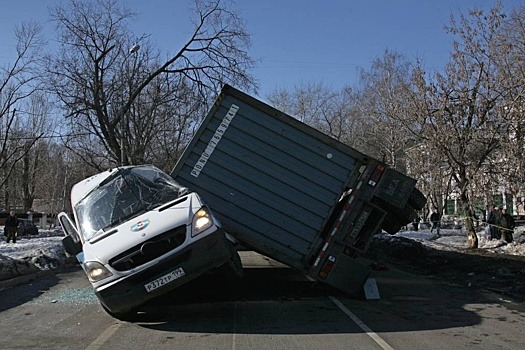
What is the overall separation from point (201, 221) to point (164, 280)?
0.91 meters

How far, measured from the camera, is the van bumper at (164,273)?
7.40 metres

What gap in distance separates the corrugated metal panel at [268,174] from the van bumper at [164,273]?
2060mm

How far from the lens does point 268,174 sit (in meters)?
9.88

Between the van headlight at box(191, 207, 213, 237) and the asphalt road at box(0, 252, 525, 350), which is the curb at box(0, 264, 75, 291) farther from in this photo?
the van headlight at box(191, 207, 213, 237)

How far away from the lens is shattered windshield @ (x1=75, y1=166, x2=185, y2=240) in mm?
8273

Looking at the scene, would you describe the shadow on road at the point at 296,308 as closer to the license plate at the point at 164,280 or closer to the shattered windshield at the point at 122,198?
the license plate at the point at 164,280

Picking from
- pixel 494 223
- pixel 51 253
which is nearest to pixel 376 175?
pixel 51 253

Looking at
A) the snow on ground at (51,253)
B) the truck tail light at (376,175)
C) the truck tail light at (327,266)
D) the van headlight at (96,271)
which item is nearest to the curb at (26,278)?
the snow on ground at (51,253)

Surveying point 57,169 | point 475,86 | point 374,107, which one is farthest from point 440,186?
point 57,169

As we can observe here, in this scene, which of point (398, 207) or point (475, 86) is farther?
point (475, 86)

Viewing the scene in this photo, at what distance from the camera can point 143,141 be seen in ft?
112

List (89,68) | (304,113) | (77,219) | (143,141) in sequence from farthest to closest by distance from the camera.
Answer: (304,113)
(143,141)
(89,68)
(77,219)

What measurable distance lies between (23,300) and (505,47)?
16.0 m

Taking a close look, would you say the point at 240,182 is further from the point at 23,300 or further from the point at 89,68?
the point at 89,68
